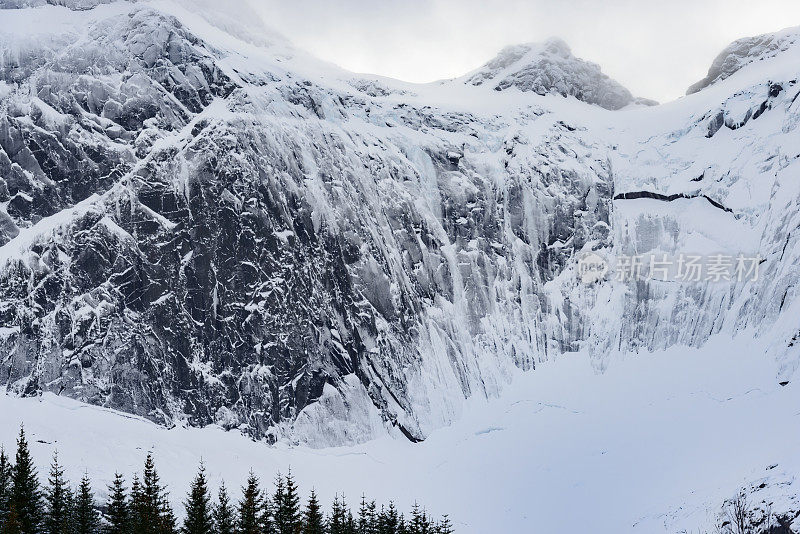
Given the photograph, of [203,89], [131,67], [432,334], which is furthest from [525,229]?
[131,67]

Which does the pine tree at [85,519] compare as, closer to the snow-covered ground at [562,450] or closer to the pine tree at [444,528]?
the pine tree at [444,528]

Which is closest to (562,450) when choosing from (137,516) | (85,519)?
(137,516)

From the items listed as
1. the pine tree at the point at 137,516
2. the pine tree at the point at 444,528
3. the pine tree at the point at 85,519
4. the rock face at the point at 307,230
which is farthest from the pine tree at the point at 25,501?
the rock face at the point at 307,230

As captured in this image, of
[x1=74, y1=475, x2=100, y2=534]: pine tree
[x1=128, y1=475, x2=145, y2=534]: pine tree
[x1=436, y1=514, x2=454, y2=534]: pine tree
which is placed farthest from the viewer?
[x1=436, y1=514, x2=454, y2=534]: pine tree

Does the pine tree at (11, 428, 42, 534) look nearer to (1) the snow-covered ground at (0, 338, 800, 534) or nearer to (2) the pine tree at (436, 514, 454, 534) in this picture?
(2) the pine tree at (436, 514, 454, 534)

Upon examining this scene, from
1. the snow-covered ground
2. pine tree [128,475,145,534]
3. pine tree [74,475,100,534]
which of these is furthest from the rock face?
pine tree [74,475,100,534]
